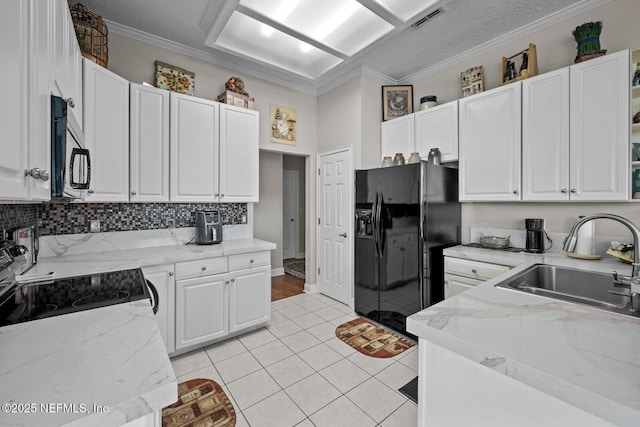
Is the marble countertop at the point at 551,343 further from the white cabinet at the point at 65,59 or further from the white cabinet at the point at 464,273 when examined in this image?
the white cabinet at the point at 65,59

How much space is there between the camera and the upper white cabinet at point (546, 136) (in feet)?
6.80

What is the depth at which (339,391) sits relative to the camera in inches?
73.5

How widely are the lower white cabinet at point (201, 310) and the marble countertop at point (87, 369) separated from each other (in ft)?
3.82

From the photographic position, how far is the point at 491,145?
2.45 m

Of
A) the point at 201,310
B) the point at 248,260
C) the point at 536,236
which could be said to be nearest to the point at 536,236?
the point at 536,236

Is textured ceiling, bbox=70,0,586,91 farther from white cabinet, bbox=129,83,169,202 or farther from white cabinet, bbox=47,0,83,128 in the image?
white cabinet, bbox=47,0,83,128

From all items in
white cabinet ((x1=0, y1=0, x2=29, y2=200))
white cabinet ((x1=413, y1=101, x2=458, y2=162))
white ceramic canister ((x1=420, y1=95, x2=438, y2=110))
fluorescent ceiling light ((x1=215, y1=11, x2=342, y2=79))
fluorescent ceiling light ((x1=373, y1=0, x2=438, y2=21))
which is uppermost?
fluorescent ceiling light ((x1=215, y1=11, x2=342, y2=79))

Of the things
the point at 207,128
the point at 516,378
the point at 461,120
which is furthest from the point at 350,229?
the point at 516,378

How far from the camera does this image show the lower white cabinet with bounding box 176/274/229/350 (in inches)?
87.0

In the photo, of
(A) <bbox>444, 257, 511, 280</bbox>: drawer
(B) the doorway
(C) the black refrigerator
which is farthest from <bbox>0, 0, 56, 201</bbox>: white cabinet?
(B) the doorway

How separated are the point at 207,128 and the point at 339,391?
247cm

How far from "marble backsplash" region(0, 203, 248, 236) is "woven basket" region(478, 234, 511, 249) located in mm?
2622

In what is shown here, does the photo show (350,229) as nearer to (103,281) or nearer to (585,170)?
(585,170)

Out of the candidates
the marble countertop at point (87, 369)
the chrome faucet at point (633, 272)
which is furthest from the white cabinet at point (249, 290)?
the chrome faucet at point (633, 272)
